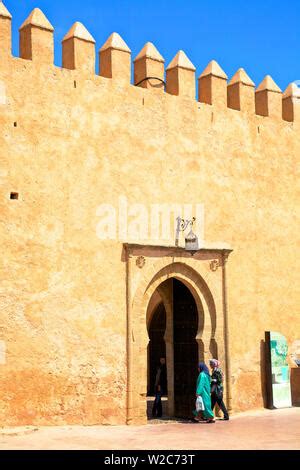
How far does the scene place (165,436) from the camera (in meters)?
10.1

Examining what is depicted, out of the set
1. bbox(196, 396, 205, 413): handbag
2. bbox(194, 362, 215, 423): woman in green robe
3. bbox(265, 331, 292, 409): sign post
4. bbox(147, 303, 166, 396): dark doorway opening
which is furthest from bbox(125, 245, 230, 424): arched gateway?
bbox(147, 303, 166, 396): dark doorway opening

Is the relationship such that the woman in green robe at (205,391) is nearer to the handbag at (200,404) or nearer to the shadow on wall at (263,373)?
the handbag at (200,404)

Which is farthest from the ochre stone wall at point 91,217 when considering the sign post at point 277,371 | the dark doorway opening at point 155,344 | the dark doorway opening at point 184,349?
the dark doorway opening at point 155,344

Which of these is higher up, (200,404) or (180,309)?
(180,309)

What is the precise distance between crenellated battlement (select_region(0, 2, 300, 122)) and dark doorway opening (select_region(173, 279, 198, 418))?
345 centimetres

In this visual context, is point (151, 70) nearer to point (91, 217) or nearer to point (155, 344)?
point (91, 217)

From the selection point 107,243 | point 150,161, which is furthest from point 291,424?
point 150,161

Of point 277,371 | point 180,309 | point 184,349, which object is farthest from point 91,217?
point 277,371

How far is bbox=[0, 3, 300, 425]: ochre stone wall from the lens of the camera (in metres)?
10.4

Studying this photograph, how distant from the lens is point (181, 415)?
1271 centimetres

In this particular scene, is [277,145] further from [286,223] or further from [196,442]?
[196,442]

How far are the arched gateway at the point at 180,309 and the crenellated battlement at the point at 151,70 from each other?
9.20 feet

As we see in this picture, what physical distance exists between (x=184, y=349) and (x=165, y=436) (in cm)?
283

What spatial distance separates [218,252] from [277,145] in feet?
8.91
